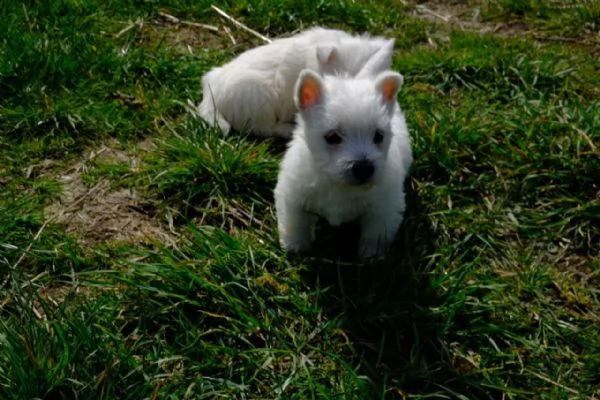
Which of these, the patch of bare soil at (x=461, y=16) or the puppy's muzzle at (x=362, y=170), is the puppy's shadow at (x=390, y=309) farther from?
the patch of bare soil at (x=461, y=16)

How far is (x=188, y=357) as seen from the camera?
3287mm

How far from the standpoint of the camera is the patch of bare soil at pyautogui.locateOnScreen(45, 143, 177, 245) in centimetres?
412

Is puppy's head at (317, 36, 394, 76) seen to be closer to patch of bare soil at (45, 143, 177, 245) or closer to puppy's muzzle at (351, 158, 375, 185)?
puppy's muzzle at (351, 158, 375, 185)

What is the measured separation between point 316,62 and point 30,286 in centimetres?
239

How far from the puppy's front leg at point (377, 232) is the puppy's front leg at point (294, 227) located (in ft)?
0.90

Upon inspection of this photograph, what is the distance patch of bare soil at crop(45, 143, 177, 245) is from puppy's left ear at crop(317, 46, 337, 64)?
1.39 m

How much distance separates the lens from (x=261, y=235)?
13.5 ft

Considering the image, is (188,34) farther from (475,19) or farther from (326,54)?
(475,19)

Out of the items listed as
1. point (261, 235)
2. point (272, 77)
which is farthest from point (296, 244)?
point (272, 77)

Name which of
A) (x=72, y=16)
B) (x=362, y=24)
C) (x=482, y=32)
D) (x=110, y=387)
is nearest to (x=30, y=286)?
(x=110, y=387)

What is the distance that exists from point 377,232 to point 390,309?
1.49 feet

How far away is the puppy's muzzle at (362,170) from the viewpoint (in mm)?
3502

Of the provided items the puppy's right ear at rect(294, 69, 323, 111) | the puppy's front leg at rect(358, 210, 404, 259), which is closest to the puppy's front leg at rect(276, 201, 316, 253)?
the puppy's front leg at rect(358, 210, 404, 259)

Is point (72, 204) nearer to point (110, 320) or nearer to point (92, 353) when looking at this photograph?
point (110, 320)
